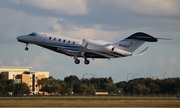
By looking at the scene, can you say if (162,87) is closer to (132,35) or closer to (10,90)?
(10,90)

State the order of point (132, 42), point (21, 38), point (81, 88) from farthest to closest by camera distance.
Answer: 1. point (81, 88)
2. point (21, 38)
3. point (132, 42)

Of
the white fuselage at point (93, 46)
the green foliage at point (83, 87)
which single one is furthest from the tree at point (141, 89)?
the white fuselage at point (93, 46)

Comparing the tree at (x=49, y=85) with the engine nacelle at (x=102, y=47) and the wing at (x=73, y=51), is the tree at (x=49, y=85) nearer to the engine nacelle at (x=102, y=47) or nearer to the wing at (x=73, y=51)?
the wing at (x=73, y=51)

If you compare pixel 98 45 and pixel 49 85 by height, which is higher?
pixel 98 45

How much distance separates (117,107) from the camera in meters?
68.5

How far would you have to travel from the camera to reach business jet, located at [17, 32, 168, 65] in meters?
77.6

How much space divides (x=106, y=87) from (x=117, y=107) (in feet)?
345

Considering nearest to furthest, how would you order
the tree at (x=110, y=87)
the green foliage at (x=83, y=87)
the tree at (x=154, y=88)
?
the green foliage at (x=83, y=87)
the tree at (x=154, y=88)
the tree at (x=110, y=87)

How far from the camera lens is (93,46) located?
3071 inches

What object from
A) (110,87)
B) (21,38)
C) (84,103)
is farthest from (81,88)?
(84,103)

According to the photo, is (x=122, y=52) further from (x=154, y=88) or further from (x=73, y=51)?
(x=154, y=88)

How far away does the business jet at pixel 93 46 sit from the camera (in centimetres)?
7756

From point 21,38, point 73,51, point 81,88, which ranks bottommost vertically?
point 81,88

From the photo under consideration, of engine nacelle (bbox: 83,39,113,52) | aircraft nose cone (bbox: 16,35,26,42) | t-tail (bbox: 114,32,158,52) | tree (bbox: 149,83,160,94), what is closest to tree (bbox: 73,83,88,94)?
tree (bbox: 149,83,160,94)
